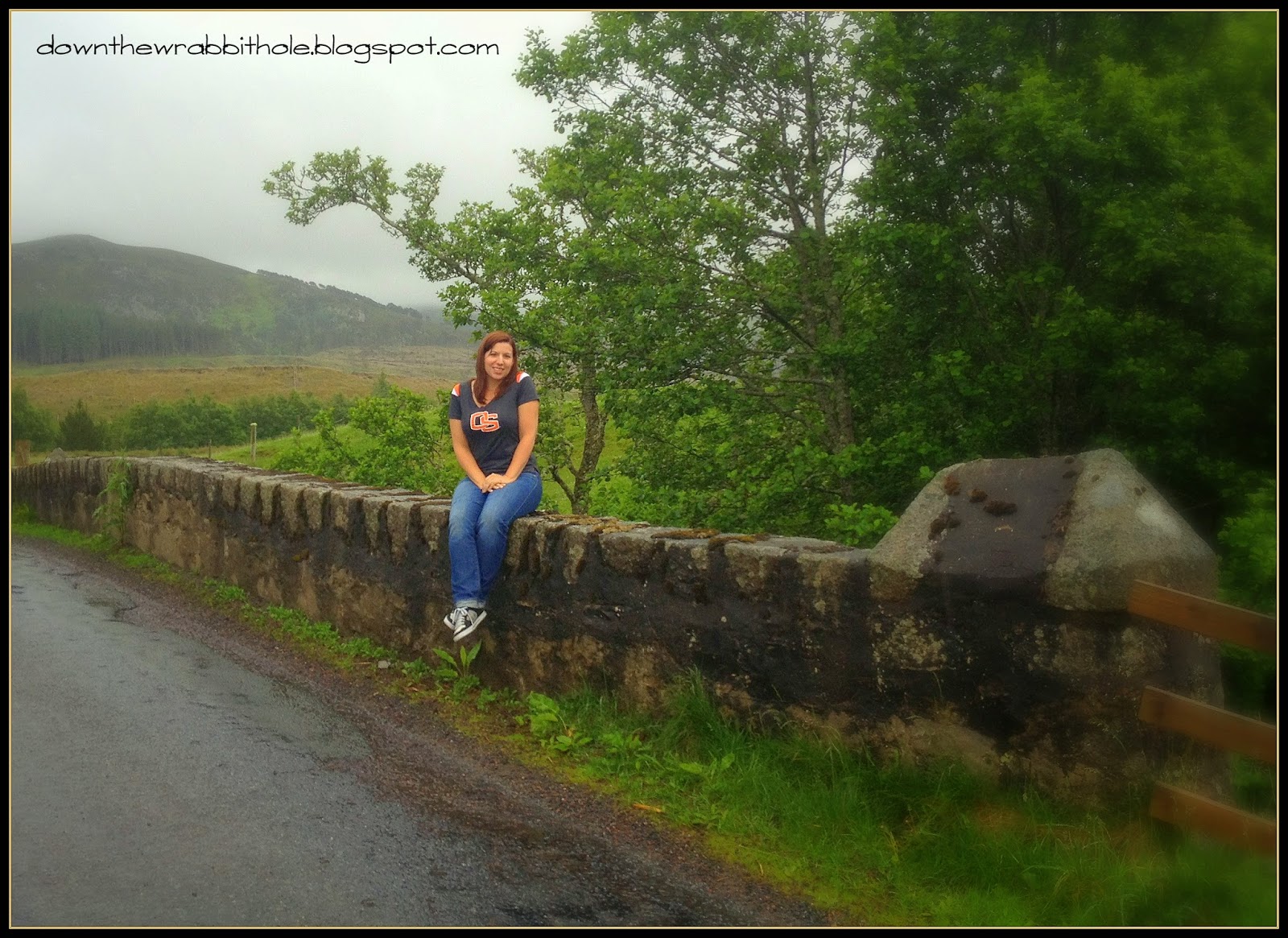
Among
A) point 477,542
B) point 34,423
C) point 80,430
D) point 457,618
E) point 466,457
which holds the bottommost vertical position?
point 457,618

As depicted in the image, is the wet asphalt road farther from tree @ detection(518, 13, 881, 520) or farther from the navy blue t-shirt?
tree @ detection(518, 13, 881, 520)

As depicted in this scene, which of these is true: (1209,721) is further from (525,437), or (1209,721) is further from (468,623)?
(525,437)

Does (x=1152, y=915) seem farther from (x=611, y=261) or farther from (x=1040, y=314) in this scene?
(x=611, y=261)

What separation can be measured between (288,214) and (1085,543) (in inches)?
591

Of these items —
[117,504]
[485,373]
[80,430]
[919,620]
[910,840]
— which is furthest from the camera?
[80,430]

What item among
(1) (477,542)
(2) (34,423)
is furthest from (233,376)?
(1) (477,542)

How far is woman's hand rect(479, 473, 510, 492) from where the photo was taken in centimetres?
566

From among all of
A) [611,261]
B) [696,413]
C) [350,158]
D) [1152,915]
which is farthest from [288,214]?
[1152,915]

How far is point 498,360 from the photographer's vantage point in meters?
5.87

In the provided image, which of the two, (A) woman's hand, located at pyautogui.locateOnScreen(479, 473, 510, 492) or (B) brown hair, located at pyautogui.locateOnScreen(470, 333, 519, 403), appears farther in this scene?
(B) brown hair, located at pyautogui.locateOnScreen(470, 333, 519, 403)

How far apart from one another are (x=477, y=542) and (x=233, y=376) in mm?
18405

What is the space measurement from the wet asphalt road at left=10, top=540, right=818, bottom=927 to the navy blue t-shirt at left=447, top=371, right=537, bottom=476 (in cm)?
164

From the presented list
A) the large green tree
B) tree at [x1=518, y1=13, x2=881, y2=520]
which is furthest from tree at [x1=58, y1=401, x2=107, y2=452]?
tree at [x1=518, y1=13, x2=881, y2=520]

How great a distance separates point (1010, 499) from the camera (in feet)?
12.6
